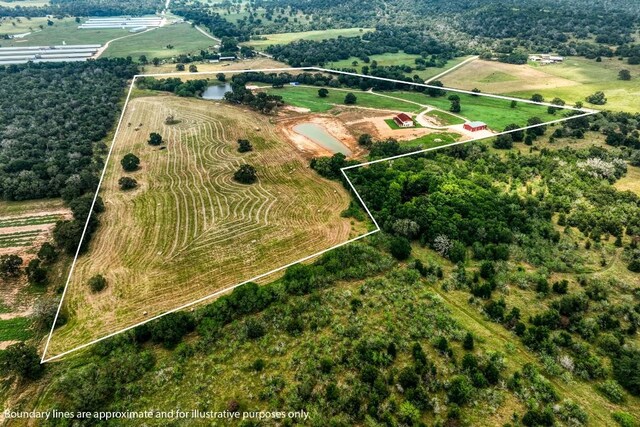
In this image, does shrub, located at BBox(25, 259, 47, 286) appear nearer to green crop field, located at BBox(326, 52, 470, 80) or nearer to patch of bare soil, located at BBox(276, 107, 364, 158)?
patch of bare soil, located at BBox(276, 107, 364, 158)

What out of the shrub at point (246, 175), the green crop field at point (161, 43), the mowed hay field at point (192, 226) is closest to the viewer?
the mowed hay field at point (192, 226)

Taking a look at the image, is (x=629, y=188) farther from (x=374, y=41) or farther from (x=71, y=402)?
→ (x=374, y=41)

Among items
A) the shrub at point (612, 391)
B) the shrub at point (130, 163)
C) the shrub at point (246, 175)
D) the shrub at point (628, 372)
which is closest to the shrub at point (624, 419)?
the shrub at point (612, 391)

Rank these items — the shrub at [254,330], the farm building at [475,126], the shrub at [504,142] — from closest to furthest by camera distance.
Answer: the shrub at [254,330], the shrub at [504,142], the farm building at [475,126]

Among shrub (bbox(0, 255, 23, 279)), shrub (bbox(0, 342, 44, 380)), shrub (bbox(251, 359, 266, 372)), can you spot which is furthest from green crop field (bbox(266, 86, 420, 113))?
shrub (bbox(0, 342, 44, 380))

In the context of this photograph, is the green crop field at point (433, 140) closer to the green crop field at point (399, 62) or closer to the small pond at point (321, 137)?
the small pond at point (321, 137)

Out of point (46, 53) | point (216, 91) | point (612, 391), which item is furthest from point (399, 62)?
point (46, 53)
